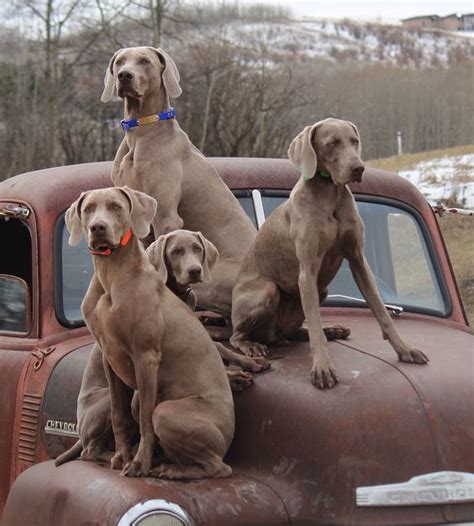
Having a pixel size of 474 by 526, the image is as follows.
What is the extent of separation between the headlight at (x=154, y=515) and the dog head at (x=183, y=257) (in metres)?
0.84

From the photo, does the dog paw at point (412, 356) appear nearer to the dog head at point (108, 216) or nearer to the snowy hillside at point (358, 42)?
the dog head at point (108, 216)

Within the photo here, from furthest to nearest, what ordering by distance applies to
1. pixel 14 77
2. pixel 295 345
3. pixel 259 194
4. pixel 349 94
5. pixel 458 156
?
pixel 349 94
pixel 14 77
pixel 458 156
pixel 259 194
pixel 295 345

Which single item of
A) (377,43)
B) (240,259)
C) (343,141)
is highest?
(343,141)

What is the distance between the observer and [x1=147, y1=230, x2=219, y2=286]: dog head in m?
4.64

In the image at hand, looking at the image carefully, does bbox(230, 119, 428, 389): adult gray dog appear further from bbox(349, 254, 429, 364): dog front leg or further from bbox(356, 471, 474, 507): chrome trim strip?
bbox(356, 471, 474, 507): chrome trim strip

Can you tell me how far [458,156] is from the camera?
21016 millimetres

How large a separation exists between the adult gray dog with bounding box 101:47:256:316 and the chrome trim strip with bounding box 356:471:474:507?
1256mm

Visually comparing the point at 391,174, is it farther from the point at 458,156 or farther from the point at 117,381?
the point at 458,156

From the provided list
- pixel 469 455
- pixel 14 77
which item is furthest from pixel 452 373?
pixel 14 77

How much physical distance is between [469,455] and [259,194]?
2.07 m

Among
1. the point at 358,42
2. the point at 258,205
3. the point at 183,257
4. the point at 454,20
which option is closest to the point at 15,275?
the point at 258,205

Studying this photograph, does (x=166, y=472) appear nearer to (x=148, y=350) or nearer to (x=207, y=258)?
(x=148, y=350)

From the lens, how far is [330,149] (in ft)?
15.4

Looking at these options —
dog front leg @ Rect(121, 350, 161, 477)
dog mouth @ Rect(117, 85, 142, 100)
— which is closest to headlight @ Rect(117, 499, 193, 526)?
dog front leg @ Rect(121, 350, 161, 477)
